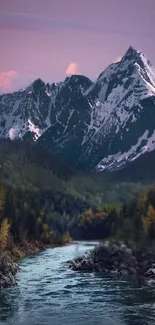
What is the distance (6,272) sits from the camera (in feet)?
103

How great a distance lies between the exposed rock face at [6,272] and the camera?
29.3 metres

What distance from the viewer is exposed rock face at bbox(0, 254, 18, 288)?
1155 inches

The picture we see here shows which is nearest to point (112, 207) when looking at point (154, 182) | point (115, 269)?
point (154, 182)

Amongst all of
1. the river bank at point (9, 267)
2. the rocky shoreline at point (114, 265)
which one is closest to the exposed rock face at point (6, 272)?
the river bank at point (9, 267)

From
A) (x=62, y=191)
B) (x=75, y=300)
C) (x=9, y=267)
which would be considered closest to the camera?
(x=62, y=191)

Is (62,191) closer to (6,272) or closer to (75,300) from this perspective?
(75,300)

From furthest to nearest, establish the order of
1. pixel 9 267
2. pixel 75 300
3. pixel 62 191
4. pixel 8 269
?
pixel 9 267 < pixel 8 269 < pixel 75 300 < pixel 62 191

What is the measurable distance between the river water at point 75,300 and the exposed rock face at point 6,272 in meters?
0.60

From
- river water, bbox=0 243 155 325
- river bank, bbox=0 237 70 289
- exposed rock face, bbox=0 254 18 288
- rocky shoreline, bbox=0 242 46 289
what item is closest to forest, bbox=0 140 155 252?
river water, bbox=0 243 155 325

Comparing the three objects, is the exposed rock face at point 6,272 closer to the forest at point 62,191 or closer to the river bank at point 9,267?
the river bank at point 9,267

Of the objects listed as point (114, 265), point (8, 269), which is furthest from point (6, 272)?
point (114, 265)

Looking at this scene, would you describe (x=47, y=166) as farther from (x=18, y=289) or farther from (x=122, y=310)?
(x=18, y=289)

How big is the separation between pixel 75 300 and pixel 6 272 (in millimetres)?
7602

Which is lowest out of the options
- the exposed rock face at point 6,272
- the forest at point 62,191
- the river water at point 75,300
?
the river water at point 75,300
